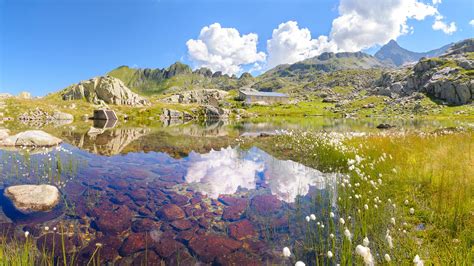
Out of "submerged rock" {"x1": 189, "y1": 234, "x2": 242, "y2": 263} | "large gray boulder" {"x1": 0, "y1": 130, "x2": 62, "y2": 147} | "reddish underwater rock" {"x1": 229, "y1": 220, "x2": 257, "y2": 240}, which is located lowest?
"reddish underwater rock" {"x1": 229, "y1": 220, "x2": 257, "y2": 240}

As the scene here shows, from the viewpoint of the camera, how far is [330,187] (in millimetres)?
11914

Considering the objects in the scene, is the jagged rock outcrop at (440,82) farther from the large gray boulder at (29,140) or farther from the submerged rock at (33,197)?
the submerged rock at (33,197)

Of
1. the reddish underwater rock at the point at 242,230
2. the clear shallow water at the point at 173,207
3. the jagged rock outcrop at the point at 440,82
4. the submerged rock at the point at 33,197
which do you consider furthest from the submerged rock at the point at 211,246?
the jagged rock outcrop at the point at 440,82

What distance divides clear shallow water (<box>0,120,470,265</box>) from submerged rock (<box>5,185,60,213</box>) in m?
0.32

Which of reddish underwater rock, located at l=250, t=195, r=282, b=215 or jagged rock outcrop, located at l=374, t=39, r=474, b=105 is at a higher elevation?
jagged rock outcrop, located at l=374, t=39, r=474, b=105

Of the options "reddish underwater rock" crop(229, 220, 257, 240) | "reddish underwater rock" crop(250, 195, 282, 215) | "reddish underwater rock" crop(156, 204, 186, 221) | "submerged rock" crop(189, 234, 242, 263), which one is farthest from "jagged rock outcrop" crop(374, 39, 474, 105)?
"submerged rock" crop(189, 234, 242, 263)

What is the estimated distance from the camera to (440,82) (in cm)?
14225

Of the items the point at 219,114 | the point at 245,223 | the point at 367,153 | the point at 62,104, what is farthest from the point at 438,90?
the point at 62,104

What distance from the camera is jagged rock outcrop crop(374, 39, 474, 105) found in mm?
128975

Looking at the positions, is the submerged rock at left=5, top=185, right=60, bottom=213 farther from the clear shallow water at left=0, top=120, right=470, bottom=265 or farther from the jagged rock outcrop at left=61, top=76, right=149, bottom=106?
the jagged rock outcrop at left=61, top=76, right=149, bottom=106

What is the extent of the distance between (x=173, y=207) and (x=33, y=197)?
5.79m

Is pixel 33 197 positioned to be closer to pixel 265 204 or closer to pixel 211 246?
pixel 211 246

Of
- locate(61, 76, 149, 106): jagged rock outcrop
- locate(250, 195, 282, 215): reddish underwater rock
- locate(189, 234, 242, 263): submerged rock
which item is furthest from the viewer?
locate(61, 76, 149, 106): jagged rock outcrop

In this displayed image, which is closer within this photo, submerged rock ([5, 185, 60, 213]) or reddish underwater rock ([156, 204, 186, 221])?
reddish underwater rock ([156, 204, 186, 221])
